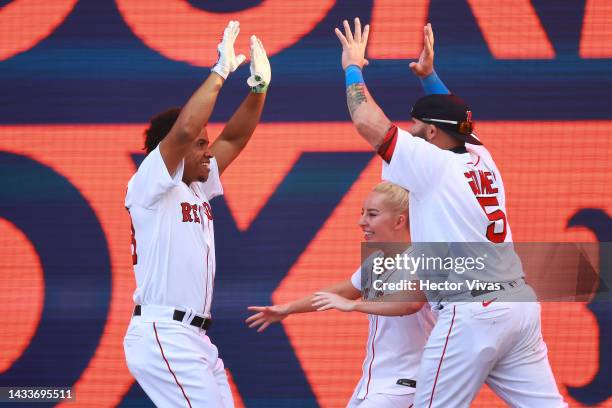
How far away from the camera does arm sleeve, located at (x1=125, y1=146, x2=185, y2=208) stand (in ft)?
12.9

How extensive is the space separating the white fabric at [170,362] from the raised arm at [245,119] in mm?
904

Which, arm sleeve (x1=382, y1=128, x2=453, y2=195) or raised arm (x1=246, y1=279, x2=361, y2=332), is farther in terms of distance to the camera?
raised arm (x1=246, y1=279, x2=361, y2=332)

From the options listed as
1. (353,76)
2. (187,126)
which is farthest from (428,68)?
(187,126)

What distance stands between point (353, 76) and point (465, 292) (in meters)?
1.02

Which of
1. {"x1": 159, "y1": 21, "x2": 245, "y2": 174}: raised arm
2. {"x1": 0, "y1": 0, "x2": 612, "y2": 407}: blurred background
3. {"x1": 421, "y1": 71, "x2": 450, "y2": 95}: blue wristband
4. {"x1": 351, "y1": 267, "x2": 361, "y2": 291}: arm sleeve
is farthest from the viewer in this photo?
{"x1": 0, "y1": 0, "x2": 612, "y2": 407}: blurred background

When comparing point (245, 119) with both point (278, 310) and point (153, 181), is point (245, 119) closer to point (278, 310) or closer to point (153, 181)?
point (153, 181)

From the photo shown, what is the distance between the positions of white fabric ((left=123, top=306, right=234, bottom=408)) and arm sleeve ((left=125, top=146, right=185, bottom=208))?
471 millimetres

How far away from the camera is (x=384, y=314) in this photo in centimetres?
393

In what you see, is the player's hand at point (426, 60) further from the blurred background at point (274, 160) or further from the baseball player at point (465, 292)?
the blurred background at point (274, 160)

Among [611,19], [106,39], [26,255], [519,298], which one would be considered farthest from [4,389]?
[611,19]

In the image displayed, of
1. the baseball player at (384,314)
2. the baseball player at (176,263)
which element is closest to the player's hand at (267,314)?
the baseball player at (384,314)

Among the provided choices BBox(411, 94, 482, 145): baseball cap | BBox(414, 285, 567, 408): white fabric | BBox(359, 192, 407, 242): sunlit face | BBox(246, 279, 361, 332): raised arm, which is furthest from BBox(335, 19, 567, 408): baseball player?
BBox(246, 279, 361, 332): raised arm

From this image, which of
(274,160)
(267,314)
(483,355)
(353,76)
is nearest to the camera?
(483,355)

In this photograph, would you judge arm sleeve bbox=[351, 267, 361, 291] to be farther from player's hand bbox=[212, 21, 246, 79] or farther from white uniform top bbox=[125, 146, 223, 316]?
player's hand bbox=[212, 21, 246, 79]
